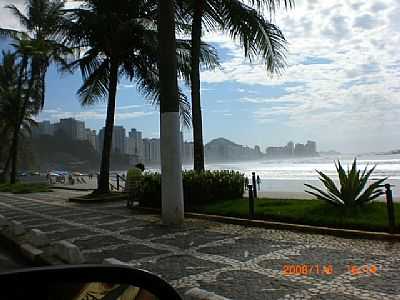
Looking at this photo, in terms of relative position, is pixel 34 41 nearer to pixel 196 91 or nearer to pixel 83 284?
pixel 196 91

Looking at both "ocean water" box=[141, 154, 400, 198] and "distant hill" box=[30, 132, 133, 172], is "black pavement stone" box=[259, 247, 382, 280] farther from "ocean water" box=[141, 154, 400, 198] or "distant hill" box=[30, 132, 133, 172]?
"distant hill" box=[30, 132, 133, 172]

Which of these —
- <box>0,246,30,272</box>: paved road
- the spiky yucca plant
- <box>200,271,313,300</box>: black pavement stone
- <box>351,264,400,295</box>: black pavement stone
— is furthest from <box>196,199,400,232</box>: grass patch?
A: <box>0,246,30,272</box>: paved road

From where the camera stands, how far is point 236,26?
12.9 meters

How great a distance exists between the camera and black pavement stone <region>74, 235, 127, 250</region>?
785 centimetres

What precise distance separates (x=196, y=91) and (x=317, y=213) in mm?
5966

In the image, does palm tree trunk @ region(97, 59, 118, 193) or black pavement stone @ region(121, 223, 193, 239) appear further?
palm tree trunk @ region(97, 59, 118, 193)

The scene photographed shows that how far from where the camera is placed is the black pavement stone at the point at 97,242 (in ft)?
25.7

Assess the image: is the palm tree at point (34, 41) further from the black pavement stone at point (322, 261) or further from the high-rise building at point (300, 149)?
the high-rise building at point (300, 149)

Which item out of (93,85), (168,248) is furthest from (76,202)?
(168,248)

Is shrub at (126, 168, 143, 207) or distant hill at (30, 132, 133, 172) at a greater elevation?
distant hill at (30, 132, 133, 172)

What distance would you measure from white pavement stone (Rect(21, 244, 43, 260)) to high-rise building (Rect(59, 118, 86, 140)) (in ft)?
259

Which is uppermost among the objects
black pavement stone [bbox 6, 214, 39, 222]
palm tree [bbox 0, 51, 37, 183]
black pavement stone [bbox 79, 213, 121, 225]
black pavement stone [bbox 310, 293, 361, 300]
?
palm tree [bbox 0, 51, 37, 183]

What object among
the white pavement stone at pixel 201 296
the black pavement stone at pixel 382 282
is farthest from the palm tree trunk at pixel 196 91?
the white pavement stone at pixel 201 296

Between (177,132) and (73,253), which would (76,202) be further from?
(73,253)
